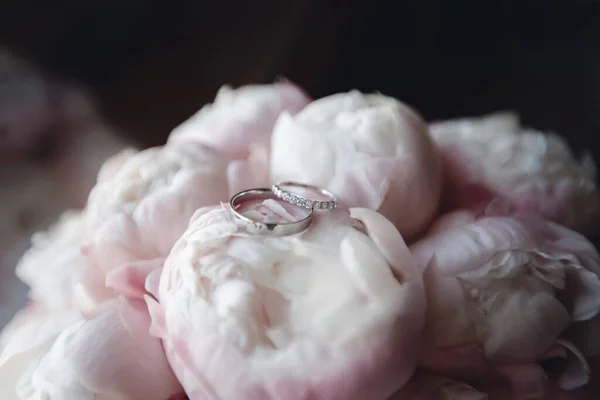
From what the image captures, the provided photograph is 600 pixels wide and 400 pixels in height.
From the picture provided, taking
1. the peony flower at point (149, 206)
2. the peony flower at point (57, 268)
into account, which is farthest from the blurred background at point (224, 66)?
the peony flower at point (149, 206)

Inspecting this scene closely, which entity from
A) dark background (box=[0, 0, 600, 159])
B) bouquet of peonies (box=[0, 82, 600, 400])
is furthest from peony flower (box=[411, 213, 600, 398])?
dark background (box=[0, 0, 600, 159])

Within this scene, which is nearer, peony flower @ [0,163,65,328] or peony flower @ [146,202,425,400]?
peony flower @ [146,202,425,400]

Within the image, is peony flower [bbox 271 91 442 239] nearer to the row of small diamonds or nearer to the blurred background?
the row of small diamonds

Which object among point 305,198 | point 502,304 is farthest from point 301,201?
point 502,304

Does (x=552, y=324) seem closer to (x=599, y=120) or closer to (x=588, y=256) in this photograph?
(x=588, y=256)

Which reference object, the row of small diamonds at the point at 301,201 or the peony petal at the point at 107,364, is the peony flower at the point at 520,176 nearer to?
the row of small diamonds at the point at 301,201

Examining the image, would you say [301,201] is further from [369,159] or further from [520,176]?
[520,176]

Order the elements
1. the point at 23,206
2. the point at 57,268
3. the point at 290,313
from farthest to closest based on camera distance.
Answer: the point at 23,206, the point at 57,268, the point at 290,313

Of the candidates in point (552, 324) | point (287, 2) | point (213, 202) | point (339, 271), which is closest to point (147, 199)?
point (213, 202)
